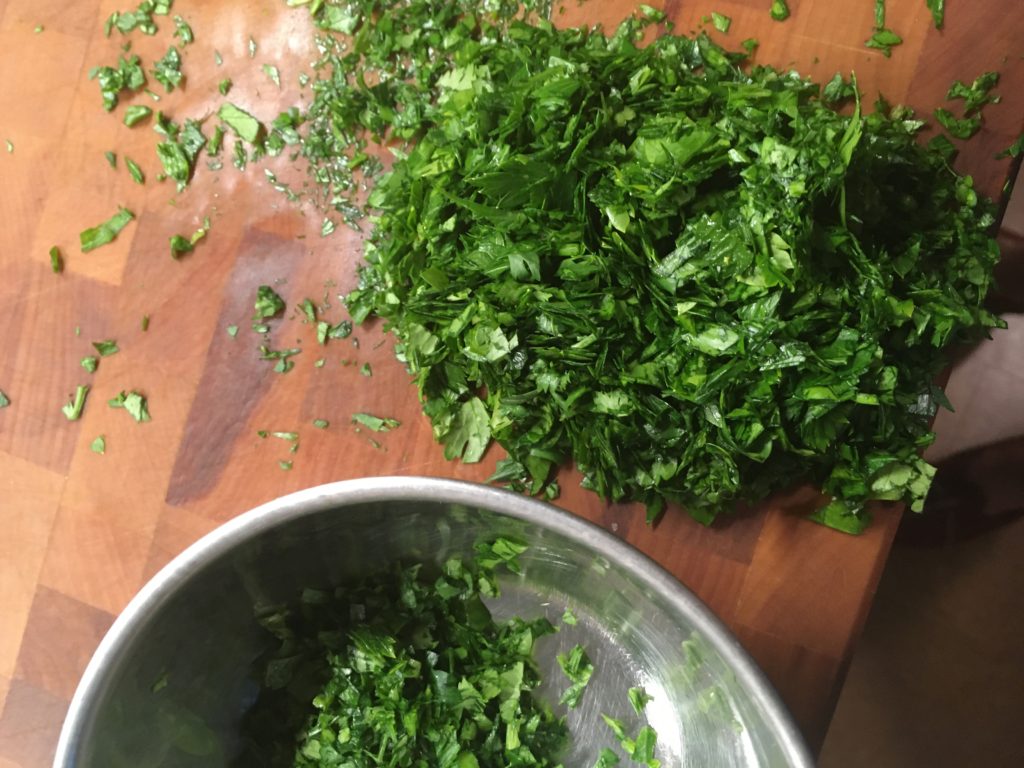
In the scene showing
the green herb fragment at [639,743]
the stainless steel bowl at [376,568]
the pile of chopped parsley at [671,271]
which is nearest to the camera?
the stainless steel bowl at [376,568]

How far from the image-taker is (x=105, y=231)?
3.83 feet

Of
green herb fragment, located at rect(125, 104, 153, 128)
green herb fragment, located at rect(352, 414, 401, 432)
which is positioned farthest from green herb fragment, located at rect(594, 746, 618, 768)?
green herb fragment, located at rect(125, 104, 153, 128)

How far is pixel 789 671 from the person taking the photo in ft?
3.40

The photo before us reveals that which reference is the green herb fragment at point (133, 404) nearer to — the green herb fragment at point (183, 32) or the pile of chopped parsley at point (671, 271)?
the pile of chopped parsley at point (671, 271)

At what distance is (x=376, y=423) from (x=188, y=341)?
31cm

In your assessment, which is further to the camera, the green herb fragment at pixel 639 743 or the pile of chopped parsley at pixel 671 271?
the green herb fragment at pixel 639 743

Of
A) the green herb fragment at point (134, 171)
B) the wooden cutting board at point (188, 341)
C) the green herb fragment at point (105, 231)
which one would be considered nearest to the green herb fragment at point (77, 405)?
the wooden cutting board at point (188, 341)

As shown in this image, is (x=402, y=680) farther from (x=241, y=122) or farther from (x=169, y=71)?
(x=169, y=71)

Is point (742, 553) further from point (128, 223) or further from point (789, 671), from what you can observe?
point (128, 223)

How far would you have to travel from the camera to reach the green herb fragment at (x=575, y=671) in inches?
40.4

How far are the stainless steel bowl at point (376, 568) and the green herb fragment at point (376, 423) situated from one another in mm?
198

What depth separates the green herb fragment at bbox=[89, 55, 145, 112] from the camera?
1164 millimetres

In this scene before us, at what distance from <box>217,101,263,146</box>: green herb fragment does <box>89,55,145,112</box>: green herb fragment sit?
14cm

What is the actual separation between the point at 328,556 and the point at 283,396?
283 mm
